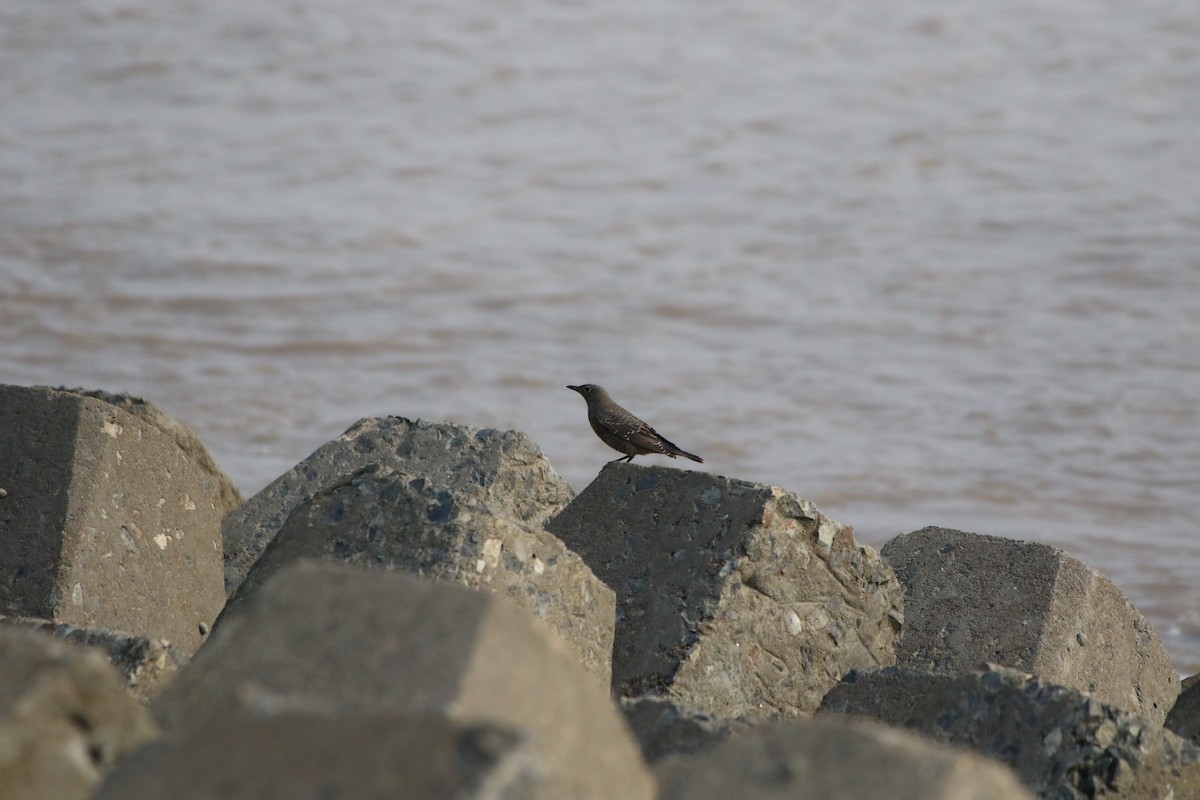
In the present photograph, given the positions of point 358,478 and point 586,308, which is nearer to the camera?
point 358,478

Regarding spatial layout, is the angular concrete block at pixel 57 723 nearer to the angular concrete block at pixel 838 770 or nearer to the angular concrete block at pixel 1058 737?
the angular concrete block at pixel 838 770

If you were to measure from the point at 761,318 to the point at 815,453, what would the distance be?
9.82 feet

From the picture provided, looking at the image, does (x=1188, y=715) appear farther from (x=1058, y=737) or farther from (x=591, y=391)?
(x=591, y=391)

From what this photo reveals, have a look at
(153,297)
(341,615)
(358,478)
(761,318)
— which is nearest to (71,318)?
(153,297)

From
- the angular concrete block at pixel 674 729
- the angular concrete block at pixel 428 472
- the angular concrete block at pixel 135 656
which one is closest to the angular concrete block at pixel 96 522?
the angular concrete block at pixel 428 472

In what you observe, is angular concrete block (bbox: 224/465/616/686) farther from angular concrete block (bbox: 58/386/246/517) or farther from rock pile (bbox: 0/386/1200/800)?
angular concrete block (bbox: 58/386/246/517)

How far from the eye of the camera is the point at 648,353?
575 inches

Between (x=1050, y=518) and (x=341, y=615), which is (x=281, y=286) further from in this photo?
(x=341, y=615)

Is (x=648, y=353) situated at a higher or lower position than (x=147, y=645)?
lower

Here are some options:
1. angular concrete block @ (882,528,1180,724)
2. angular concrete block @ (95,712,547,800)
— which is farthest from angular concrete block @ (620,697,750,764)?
angular concrete block @ (882,528,1180,724)

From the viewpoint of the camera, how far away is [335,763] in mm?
1936

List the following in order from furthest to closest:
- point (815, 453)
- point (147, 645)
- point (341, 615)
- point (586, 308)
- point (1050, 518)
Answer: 1. point (586, 308)
2. point (815, 453)
3. point (1050, 518)
4. point (147, 645)
5. point (341, 615)

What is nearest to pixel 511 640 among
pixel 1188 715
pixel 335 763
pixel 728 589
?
pixel 335 763

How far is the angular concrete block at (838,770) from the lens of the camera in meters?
2.06
